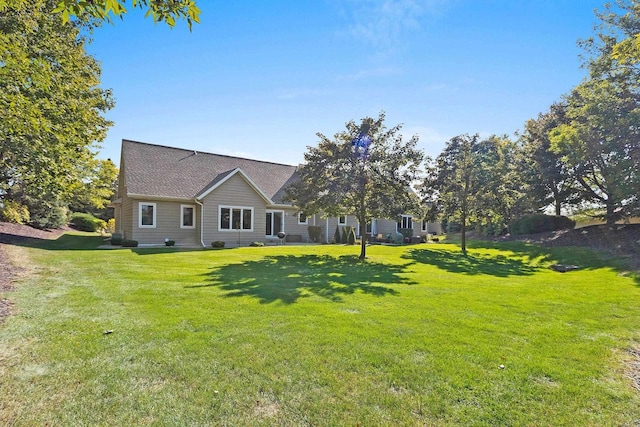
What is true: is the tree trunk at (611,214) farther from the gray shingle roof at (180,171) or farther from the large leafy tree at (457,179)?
the gray shingle roof at (180,171)

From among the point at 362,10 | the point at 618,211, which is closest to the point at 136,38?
the point at 362,10

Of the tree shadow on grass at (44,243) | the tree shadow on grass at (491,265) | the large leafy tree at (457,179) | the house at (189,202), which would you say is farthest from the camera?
the large leafy tree at (457,179)

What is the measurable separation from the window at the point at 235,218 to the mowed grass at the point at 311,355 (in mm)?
12259

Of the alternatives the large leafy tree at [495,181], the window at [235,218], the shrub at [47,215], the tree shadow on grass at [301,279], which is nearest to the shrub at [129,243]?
the window at [235,218]

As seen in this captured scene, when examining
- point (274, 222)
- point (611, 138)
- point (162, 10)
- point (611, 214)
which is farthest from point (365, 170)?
point (611, 214)

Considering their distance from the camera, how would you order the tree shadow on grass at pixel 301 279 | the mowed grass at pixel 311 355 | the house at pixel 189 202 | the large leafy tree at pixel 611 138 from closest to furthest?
the mowed grass at pixel 311 355 → the tree shadow on grass at pixel 301 279 → the large leafy tree at pixel 611 138 → the house at pixel 189 202

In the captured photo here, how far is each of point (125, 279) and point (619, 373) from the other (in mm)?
10064

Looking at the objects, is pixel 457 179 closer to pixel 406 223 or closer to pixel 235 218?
pixel 406 223

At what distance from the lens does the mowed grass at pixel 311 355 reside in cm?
303

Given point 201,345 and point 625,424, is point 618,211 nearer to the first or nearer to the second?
point 625,424

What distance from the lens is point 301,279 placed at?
32.1 feet

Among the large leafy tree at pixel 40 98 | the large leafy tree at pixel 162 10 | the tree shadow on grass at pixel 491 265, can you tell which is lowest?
the tree shadow on grass at pixel 491 265

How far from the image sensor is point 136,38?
10375mm

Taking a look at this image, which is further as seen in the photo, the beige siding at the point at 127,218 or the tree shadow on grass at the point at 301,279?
the beige siding at the point at 127,218
